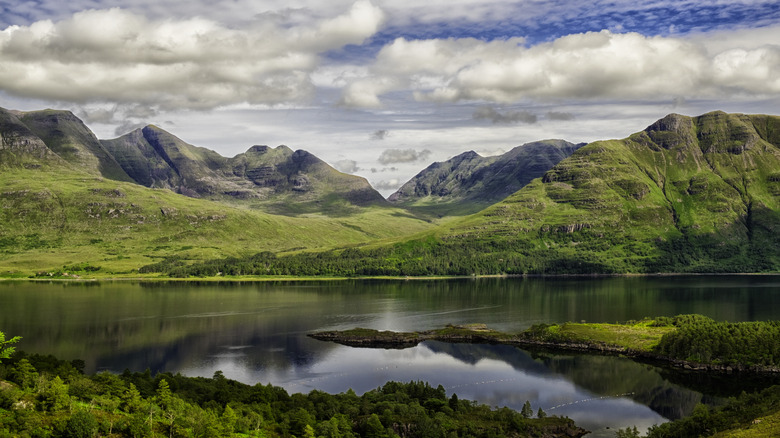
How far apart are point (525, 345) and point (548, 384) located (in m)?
44.3

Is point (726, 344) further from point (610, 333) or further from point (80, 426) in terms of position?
point (80, 426)

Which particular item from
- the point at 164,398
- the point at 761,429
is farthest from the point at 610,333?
the point at 164,398

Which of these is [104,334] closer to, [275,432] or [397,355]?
[397,355]

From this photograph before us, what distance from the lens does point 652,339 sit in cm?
16650

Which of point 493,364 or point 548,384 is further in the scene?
point 493,364

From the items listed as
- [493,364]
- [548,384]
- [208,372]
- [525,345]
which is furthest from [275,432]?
[525,345]

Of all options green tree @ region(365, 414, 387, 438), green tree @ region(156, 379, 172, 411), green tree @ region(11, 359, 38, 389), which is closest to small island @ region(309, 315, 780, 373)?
green tree @ region(365, 414, 387, 438)

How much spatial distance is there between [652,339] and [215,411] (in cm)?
12594

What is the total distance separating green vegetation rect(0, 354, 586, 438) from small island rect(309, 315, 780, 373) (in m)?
62.2

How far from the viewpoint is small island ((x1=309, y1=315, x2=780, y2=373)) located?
141750mm

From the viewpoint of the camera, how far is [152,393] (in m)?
95.4

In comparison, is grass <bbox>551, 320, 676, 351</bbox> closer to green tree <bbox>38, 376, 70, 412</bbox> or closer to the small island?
the small island

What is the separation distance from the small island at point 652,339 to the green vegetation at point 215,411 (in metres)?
62.2

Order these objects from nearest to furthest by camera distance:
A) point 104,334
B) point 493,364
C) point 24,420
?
point 24,420 < point 493,364 < point 104,334
